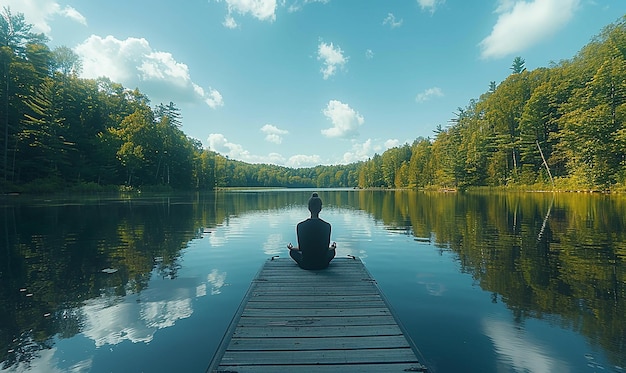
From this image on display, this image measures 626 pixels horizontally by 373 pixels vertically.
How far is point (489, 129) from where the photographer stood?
245ft

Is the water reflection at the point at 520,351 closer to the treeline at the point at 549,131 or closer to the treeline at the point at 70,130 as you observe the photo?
the treeline at the point at 549,131

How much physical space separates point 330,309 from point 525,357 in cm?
312

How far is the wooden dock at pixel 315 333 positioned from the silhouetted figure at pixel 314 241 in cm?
99

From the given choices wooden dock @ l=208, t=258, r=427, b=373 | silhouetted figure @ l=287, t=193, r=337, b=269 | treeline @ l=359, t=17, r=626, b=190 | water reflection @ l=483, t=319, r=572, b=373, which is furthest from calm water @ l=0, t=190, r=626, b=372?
treeline @ l=359, t=17, r=626, b=190

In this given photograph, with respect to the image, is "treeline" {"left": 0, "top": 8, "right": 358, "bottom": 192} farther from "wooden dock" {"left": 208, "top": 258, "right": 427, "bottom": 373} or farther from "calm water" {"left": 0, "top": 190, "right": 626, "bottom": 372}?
"wooden dock" {"left": 208, "top": 258, "right": 427, "bottom": 373}

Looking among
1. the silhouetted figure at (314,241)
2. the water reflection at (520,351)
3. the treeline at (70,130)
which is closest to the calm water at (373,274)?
the water reflection at (520,351)

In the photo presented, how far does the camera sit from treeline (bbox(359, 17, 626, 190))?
41969mm

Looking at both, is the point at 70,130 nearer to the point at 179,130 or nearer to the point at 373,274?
the point at 179,130

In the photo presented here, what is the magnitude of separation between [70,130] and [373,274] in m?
65.9

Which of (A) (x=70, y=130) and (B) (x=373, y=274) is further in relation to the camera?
(A) (x=70, y=130)

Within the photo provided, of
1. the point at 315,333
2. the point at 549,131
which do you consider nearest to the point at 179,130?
the point at 549,131

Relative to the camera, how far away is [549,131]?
61562 millimetres

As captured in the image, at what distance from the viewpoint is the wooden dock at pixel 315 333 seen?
376cm

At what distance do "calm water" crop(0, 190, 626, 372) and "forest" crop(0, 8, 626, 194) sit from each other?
3738cm
